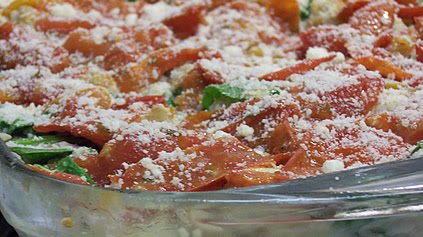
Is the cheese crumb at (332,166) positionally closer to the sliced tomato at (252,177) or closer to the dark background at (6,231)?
the sliced tomato at (252,177)

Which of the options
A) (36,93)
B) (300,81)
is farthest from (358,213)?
(36,93)

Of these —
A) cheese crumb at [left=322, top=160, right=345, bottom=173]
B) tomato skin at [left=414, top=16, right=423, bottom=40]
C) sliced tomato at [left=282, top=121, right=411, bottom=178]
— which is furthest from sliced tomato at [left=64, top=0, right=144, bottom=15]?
cheese crumb at [left=322, top=160, right=345, bottom=173]

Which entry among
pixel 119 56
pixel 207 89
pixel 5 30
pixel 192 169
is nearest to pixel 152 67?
pixel 119 56

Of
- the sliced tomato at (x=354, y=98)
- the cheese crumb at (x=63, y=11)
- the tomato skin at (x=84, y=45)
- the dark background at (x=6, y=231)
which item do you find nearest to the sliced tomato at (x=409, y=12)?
the sliced tomato at (x=354, y=98)

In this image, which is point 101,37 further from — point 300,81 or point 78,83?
point 300,81

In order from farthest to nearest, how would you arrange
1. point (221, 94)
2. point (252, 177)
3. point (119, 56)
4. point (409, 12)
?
point (409, 12), point (119, 56), point (221, 94), point (252, 177)

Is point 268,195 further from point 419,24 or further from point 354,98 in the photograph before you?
point 419,24

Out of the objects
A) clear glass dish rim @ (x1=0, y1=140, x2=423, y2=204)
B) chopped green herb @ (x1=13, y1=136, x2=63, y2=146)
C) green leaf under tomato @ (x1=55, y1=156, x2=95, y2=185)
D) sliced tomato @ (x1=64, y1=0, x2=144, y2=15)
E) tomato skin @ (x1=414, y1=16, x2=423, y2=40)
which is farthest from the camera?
sliced tomato @ (x1=64, y1=0, x2=144, y2=15)

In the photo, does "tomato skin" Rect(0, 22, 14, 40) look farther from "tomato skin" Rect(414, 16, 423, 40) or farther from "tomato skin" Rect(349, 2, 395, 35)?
"tomato skin" Rect(414, 16, 423, 40)
